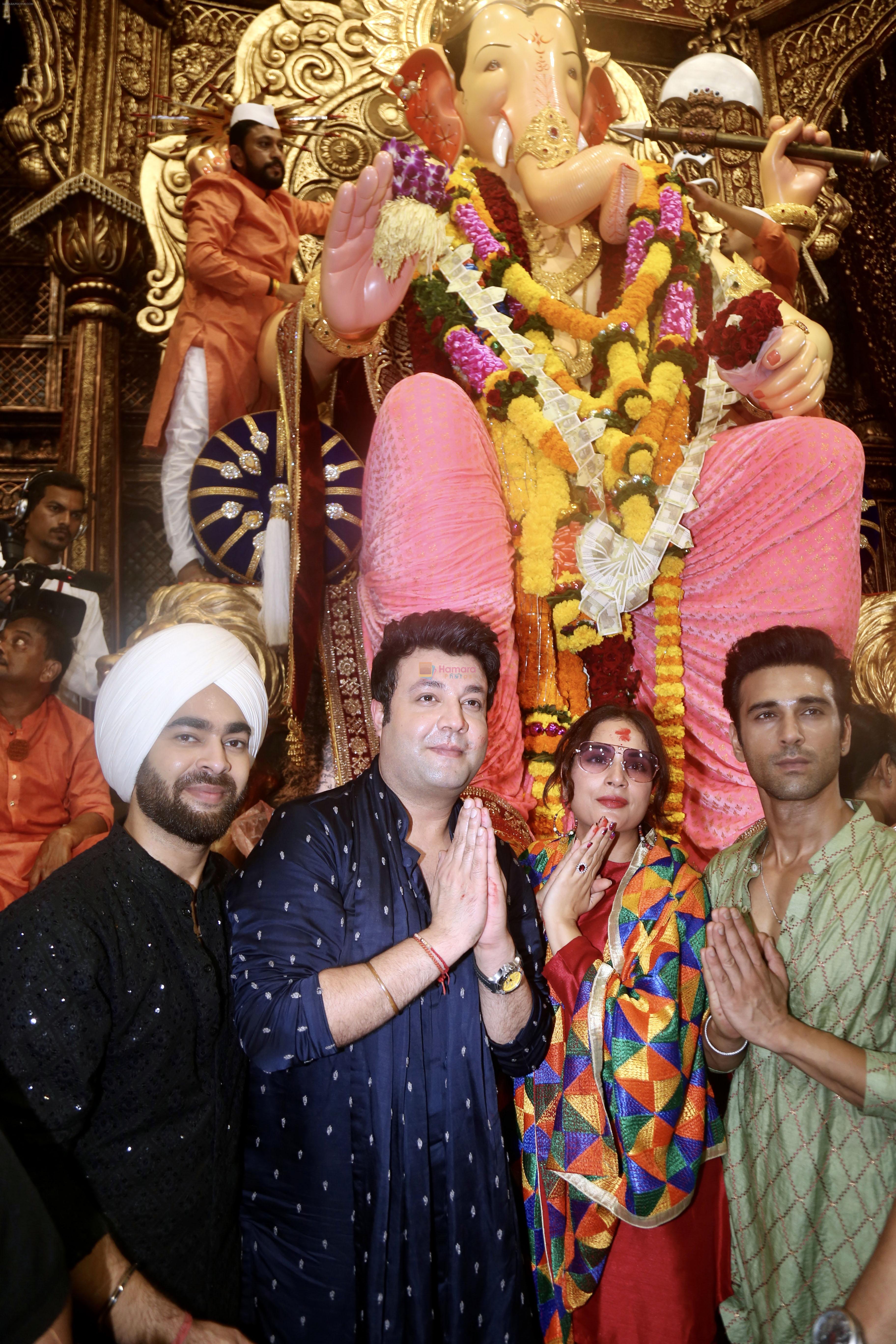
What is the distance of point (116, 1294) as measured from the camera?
1448 millimetres

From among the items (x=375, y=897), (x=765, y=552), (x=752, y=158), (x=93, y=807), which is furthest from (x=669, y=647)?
(x=752, y=158)

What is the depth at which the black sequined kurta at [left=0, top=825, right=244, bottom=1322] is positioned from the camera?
1450 millimetres

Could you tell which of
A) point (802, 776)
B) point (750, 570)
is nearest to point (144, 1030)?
point (802, 776)

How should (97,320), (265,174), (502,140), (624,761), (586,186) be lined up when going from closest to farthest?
(624,761)
(586,186)
(502,140)
(265,174)
(97,320)

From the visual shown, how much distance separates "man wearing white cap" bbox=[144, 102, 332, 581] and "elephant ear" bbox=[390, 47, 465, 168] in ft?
1.59

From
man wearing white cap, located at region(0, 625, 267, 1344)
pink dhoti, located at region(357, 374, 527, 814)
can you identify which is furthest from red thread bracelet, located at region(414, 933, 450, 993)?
pink dhoti, located at region(357, 374, 527, 814)

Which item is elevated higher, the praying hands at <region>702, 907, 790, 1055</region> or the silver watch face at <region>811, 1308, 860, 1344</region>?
the praying hands at <region>702, 907, 790, 1055</region>

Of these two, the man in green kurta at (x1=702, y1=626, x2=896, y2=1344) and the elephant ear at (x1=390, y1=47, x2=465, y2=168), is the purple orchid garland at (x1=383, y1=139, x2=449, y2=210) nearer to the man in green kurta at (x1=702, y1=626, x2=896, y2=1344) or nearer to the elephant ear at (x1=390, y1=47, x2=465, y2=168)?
the elephant ear at (x1=390, y1=47, x2=465, y2=168)

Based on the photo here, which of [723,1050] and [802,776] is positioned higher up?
[802,776]

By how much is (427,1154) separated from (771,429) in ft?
6.14

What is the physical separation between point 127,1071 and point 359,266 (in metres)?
1.94

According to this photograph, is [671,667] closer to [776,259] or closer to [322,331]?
[322,331]

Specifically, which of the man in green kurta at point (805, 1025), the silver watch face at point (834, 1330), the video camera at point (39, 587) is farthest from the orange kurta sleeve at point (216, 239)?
the silver watch face at point (834, 1330)

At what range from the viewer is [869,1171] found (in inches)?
66.1
